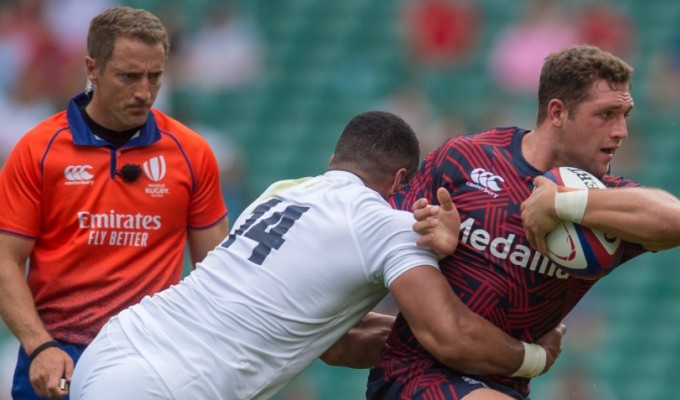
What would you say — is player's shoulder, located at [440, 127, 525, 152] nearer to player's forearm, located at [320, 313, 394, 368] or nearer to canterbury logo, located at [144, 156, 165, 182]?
player's forearm, located at [320, 313, 394, 368]

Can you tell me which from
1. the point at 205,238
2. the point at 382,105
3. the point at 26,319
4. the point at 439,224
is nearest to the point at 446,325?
the point at 439,224

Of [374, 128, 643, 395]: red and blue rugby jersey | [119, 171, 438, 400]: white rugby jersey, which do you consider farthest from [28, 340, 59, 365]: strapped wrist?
[374, 128, 643, 395]: red and blue rugby jersey

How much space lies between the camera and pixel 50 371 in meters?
5.58

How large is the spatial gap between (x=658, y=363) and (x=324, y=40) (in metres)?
4.88

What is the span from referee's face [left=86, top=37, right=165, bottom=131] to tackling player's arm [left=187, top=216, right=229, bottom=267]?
0.60m

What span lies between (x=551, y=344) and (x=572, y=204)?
2.50ft

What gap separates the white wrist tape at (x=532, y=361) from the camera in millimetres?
5242

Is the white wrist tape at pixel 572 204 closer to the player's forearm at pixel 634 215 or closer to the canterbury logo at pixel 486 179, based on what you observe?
the player's forearm at pixel 634 215

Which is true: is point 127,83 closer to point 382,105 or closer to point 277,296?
point 277,296

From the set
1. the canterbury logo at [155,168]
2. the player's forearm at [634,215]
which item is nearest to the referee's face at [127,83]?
the canterbury logo at [155,168]

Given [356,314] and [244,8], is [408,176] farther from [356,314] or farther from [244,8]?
[244,8]

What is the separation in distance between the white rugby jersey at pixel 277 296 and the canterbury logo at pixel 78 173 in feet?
3.26

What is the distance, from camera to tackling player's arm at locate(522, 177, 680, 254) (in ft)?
16.1

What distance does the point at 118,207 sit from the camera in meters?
6.02
